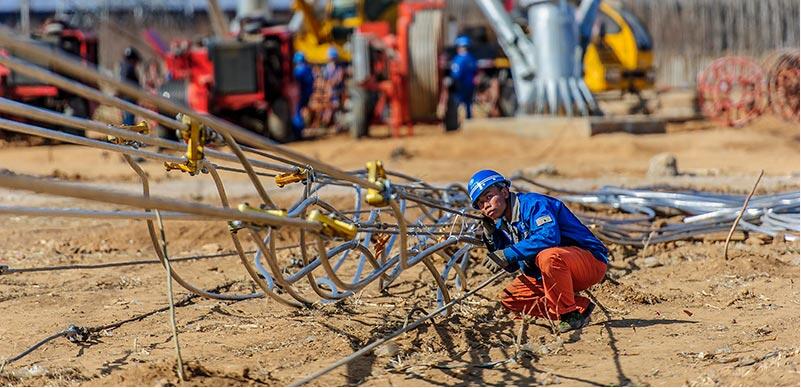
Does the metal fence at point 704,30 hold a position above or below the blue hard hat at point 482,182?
above

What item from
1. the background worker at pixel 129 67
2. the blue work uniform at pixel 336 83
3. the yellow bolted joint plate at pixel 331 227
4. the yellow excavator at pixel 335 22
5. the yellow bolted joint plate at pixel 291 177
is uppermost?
the yellow excavator at pixel 335 22

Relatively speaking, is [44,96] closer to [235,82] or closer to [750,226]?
[235,82]

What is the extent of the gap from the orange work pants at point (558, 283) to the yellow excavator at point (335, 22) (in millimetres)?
18553

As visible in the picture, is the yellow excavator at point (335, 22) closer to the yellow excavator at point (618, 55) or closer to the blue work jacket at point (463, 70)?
the yellow excavator at point (618, 55)

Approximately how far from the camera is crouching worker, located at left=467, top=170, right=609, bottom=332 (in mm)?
5465

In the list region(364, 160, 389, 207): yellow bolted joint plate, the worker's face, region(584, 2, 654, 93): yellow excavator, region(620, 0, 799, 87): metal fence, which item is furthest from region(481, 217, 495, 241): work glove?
region(620, 0, 799, 87): metal fence

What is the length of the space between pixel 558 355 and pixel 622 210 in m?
4.38

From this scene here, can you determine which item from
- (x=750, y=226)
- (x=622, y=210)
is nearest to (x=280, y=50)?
(x=622, y=210)

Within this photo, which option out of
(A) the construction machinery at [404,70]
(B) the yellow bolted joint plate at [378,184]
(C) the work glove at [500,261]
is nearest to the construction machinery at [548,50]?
(A) the construction machinery at [404,70]

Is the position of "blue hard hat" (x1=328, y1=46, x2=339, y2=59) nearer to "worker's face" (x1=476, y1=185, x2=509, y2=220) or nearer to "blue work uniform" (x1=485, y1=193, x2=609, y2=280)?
"blue work uniform" (x1=485, y1=193, x2=609, y2=280)

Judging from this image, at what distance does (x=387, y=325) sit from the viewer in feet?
18.2

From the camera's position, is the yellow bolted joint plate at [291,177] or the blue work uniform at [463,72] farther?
the blue work uniform at [463,72]

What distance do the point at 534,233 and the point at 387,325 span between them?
2.91 feet

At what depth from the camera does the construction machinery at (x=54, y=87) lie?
19000mm
